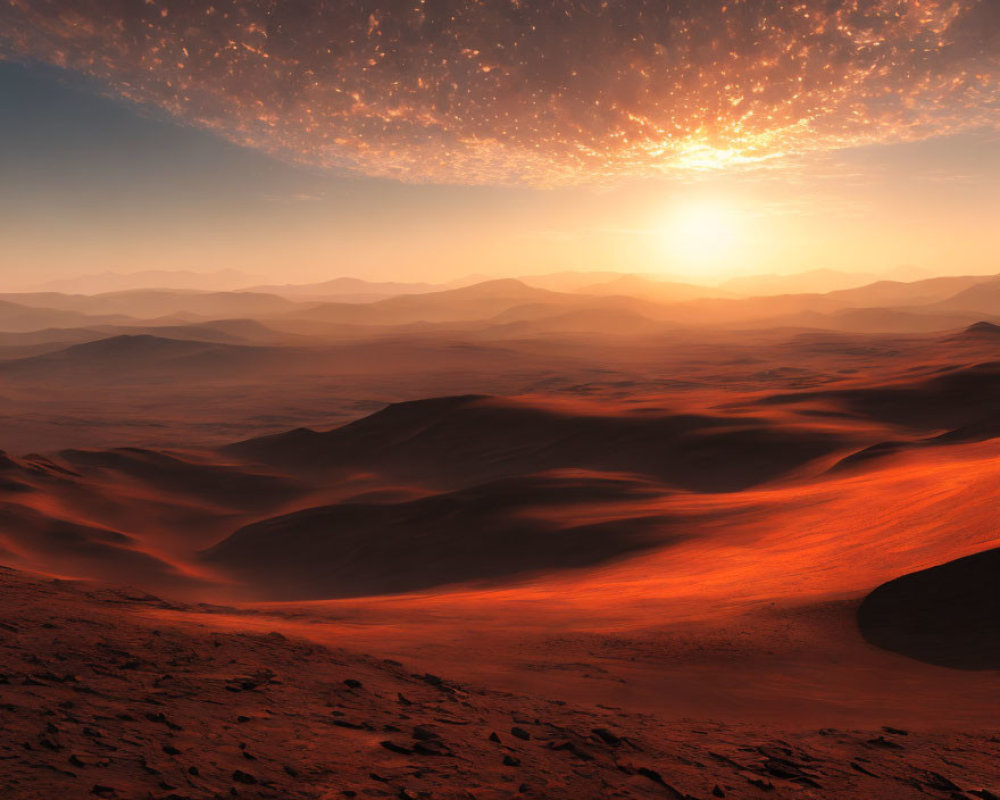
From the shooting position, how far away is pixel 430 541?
1886 cm

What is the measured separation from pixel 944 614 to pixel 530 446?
1052 inches

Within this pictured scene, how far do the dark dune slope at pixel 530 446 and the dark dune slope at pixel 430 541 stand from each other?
6566 mm

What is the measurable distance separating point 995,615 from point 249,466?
3226 cm

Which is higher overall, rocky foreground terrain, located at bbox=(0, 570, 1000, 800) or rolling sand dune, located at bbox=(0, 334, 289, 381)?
rolling sand dune, located at bbox=(0, 334, 289, 381)

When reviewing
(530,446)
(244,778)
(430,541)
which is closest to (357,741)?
(244,778)

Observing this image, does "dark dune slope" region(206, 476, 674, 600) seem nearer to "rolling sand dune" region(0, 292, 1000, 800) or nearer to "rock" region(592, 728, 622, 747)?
"rolling sand dune" region(0, 292, 1000, 800)

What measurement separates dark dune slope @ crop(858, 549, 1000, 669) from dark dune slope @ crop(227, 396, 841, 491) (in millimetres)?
16876

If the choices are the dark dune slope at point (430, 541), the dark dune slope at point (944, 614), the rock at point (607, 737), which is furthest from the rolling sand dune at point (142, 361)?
the rock at point (607, 737)

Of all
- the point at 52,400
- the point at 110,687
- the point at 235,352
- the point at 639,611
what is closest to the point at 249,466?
the point at 639,611

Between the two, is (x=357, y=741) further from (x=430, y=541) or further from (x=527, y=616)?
(x=430, y=541)

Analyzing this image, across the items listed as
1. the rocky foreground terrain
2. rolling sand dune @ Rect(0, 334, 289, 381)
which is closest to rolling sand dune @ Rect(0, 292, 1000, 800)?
the rocky foreground terrain

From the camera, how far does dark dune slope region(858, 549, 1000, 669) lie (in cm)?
664

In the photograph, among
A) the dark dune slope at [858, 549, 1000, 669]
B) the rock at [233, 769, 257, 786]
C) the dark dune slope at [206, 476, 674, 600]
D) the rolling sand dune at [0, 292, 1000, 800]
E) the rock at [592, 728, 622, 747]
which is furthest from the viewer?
the dark dune slope at [206, 476, 674, 600]

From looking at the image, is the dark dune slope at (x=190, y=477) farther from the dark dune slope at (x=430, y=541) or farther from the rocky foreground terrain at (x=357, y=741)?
the rocky foreground terrain at (x=357, y=741)
